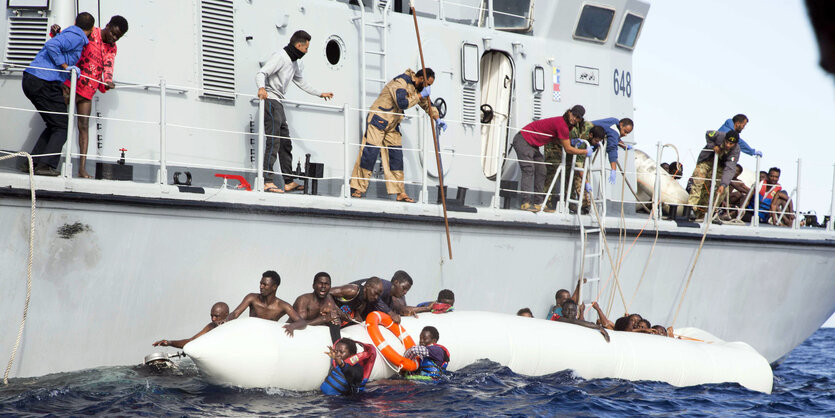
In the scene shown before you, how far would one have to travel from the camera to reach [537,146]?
9555 mm

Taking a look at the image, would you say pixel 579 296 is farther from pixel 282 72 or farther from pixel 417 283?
pixel 282 72

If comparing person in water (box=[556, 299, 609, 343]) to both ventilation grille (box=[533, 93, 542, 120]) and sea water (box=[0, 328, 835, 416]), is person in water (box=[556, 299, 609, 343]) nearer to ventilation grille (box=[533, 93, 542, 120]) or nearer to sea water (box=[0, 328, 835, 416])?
sea water (box=[0, 328, 835, 416])

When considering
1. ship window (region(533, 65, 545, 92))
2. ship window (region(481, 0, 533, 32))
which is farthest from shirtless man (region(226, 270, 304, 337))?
ship window (region(481, 0, 533, 32))

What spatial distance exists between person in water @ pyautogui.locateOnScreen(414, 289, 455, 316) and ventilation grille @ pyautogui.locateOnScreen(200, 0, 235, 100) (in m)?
2.81

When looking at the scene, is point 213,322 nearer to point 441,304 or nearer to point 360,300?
point 360,300

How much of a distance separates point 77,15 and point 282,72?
74.5 inches

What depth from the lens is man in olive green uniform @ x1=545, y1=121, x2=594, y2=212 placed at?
967 cm

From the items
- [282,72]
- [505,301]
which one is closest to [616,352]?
[505,301]

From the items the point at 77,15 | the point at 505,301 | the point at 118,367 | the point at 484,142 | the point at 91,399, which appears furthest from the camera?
the point at 484,142

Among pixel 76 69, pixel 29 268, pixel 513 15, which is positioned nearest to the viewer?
pixel 29 268

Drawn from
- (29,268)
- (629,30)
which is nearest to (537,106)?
(629,30)

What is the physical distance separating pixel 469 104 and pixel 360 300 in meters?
3.47

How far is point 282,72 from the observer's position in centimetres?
798

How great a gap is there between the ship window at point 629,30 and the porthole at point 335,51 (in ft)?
14.0
